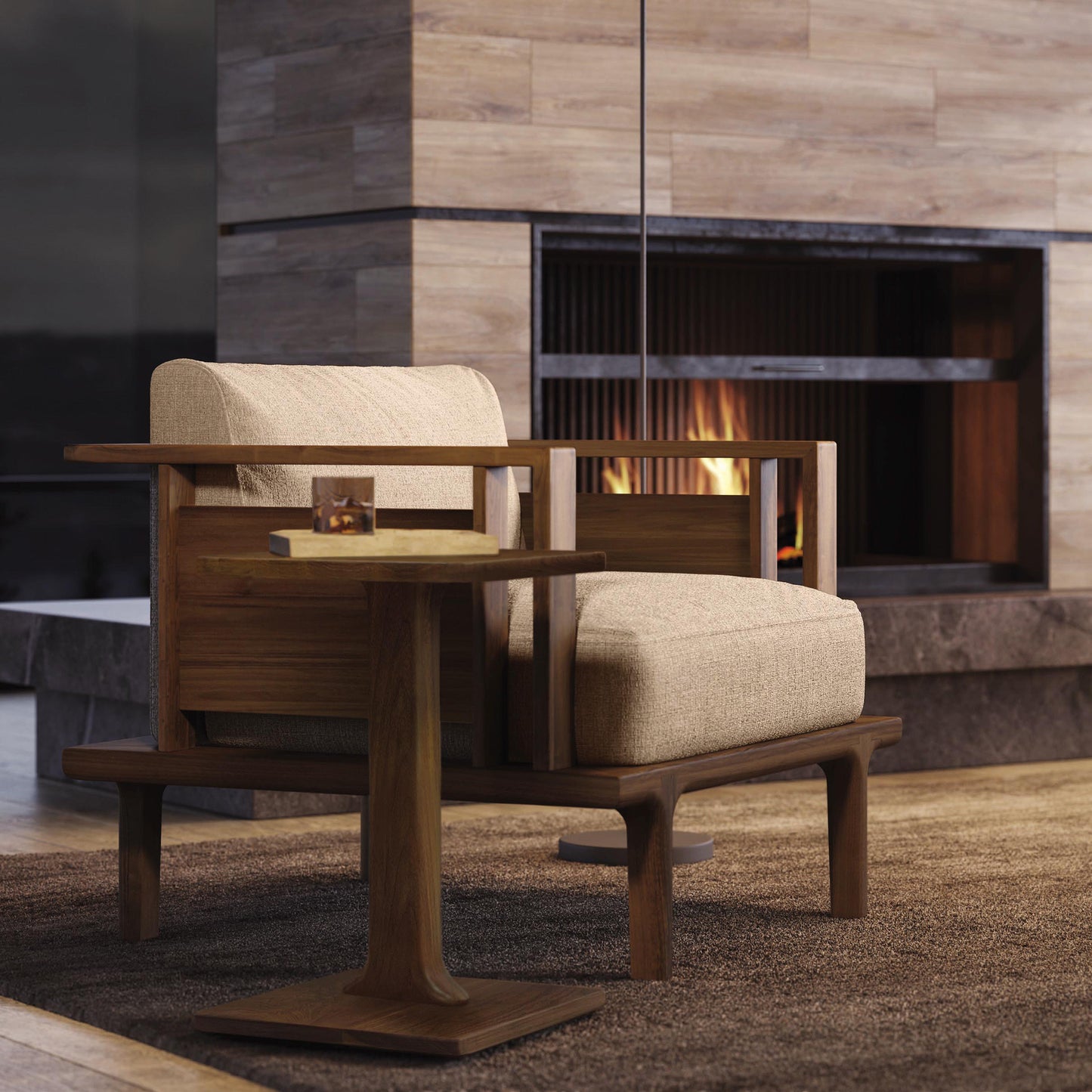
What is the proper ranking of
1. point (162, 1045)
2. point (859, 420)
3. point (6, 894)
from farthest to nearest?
point (859, 420) → point (6, 894) → point (162, 1045)

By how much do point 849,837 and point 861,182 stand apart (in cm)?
208

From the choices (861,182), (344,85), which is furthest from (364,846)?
(861,182)

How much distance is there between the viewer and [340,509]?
2.05 m

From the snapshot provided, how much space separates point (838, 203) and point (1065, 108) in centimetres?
65

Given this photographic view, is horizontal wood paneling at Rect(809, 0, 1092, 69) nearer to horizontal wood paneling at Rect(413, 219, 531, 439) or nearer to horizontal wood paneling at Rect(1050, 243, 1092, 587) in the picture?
horizontal wood paneling at Rect(1050, 243, 1092, 587)

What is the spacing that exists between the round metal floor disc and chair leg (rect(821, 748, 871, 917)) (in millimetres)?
470

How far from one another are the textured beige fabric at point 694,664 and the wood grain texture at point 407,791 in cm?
20

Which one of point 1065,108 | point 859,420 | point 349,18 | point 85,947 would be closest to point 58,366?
point 349,18

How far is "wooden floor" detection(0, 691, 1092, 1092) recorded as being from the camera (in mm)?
1995

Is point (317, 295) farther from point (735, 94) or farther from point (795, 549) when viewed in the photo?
point (795, 549)

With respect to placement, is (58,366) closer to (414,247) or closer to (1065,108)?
(414,247)

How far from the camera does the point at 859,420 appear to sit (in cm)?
474

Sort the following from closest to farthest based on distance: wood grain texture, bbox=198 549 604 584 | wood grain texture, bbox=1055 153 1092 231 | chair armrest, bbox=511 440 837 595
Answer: wood grain texture, bbox=198 549 604 584 < chair armrest, bbox=511 440 837 595 < wood grain texture, bbox=1055 153 1092 231

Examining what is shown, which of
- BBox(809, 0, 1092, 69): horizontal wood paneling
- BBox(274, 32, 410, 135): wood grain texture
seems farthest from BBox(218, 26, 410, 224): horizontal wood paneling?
BBox(809, 0, 1092, 69): horizontal wood paneling
